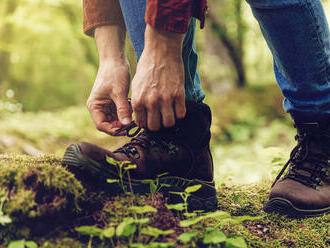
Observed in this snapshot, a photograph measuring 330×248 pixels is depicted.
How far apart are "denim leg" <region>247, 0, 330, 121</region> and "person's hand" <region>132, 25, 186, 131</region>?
521 millimetres

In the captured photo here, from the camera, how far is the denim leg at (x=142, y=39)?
55.6 inches

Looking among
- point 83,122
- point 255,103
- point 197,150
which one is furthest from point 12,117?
point 197,150

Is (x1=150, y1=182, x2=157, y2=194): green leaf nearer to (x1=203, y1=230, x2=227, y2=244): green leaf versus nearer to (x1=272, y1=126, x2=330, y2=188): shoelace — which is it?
(x1=203, y1=230, x2=227, y2=244): green leaf

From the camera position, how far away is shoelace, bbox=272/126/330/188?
1571mm

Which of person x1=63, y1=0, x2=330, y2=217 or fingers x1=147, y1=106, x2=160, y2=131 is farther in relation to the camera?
person x1=63, y1=0, x2=330, y2=217

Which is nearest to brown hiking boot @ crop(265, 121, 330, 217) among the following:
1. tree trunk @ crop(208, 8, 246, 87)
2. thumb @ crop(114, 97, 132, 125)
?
thumb @ crop(114, 97, 132, 125)

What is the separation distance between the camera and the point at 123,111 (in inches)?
56.1

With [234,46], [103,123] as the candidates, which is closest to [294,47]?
[103,123]

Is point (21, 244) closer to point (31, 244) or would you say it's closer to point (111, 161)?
point (31, 244)

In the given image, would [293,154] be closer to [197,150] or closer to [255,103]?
[197,150]

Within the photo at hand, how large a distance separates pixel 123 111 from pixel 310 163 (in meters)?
0.94

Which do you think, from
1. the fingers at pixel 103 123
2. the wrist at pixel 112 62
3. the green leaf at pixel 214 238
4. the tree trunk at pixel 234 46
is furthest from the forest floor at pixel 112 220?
the tree trunk at pixel 234 46

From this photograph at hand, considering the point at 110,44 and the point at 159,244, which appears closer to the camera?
the point at 159,244

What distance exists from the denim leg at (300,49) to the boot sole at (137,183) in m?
0.62
